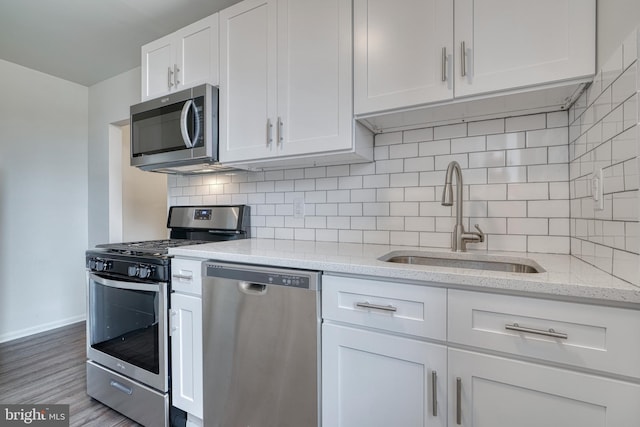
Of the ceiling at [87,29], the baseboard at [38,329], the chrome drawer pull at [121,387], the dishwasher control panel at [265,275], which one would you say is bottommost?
the baseboard at [38,329]

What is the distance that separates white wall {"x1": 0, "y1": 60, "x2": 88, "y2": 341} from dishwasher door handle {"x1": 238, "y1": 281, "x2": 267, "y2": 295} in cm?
289

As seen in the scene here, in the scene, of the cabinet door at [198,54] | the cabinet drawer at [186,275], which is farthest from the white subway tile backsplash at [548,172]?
the cabinet door at [198,54]

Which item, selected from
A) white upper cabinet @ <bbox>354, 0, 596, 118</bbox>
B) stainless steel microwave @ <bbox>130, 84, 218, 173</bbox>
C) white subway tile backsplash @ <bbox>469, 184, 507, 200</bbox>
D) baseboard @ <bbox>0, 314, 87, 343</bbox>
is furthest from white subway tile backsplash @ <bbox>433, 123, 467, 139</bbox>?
baseboard @ <bbox>0, 314, 87, 343</bbox>

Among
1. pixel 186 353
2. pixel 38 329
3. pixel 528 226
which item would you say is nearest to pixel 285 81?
pixel 528 226

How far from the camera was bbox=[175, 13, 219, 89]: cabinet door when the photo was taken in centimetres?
178

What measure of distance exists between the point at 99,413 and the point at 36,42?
2825 mm

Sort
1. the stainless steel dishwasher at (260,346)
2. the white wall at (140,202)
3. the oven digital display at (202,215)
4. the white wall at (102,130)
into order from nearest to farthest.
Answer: the stainless steel dishwasher at (260,346), the oven digital display at (202,215), the white wall at (102,130), the white wall at (140,202)

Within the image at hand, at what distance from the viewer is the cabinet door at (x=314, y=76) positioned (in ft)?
4.63

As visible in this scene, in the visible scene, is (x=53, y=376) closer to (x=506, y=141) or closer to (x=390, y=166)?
(x=390, y=166)

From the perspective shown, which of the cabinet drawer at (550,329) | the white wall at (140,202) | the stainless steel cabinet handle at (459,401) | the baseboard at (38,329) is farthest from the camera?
the white wall at (140,202)

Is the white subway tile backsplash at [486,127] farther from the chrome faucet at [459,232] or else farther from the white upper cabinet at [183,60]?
the white upper cabinet at [183,60]

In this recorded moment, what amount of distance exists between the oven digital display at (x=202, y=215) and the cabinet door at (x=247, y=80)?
55cm

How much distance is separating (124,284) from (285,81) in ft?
4.60

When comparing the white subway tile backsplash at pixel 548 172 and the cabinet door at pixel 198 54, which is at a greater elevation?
the cabinet door at pixel 198 54
